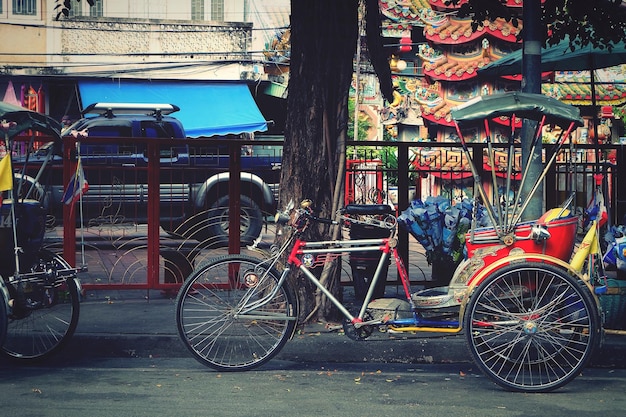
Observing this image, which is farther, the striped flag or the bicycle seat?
the striped flag

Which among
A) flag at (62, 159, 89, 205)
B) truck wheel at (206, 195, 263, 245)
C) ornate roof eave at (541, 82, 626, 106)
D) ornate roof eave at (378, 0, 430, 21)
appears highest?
ornate roof eave at (378, 0, 430, 21)

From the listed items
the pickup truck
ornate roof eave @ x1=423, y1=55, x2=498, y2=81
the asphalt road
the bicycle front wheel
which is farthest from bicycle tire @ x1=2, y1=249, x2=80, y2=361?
ornate roof eave @ x1=423, y1=55, x2=498, y2=81

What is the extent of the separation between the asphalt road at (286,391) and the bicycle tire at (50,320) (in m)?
0.17

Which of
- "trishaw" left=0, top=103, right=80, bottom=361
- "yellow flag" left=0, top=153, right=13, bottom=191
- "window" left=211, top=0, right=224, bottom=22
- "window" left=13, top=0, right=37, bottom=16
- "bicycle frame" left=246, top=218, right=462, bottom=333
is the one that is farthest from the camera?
"window" left=211, top=0, right=224, bottom=22

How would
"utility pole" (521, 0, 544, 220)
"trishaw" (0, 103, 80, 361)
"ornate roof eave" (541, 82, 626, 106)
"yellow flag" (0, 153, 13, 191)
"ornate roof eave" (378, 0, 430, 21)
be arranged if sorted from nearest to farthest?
"yellow flag" (0, 153, 13, 191), "trishaw" (0, 103, 80, 361), "utility pole" (521, 0, 544, 220), "ornate roof eave" (541, 82, 626, 106), "ornate roof eave" (378, 0, 430, 21)

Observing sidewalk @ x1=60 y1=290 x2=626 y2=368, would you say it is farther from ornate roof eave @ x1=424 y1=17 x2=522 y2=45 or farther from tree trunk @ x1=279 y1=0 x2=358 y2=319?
ornate roof eave @ x1=424 y1=17 x2=522 y2=45

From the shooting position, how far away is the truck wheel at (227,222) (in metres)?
8.29

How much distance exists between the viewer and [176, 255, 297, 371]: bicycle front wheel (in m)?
5.88

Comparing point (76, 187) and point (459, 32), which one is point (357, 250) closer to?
point (76, 187)

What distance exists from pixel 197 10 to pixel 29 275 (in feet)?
69.7

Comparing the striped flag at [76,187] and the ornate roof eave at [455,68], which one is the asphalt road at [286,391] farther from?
the ornate roof eave at [455,68]

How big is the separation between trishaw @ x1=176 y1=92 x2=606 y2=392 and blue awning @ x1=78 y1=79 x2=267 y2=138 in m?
16.8

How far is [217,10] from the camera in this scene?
2652 cm

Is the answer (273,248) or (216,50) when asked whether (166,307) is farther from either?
(216,50)
